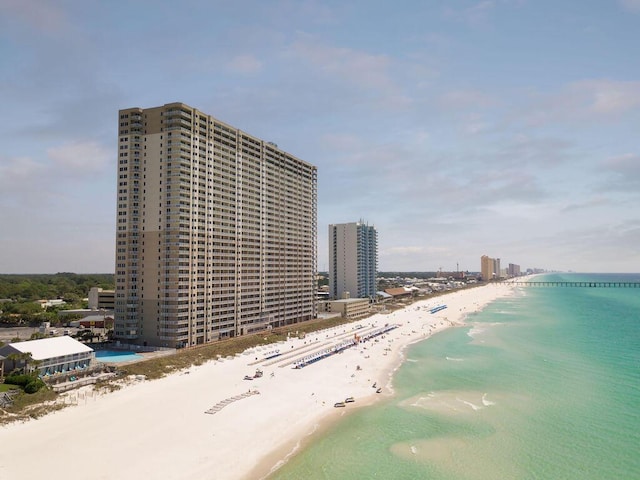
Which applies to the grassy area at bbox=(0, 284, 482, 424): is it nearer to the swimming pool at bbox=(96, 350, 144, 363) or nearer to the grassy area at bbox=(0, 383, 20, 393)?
the grassy area at bbox=(0, 383, 20, 393)

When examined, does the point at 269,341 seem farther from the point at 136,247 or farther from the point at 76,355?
the point at 76,355

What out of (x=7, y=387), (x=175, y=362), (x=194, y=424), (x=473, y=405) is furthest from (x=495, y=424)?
(x=7, y=387)

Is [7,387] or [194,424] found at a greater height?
[7,387]

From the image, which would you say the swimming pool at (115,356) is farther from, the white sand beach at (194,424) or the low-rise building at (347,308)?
the low-rise building at (347,308)

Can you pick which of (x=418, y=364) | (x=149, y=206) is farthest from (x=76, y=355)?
(x=418, y=364)

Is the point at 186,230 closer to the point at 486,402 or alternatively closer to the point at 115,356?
the point at 115,356

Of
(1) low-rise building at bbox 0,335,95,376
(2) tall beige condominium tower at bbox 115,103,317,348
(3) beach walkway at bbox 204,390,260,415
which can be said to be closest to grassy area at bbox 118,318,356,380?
(2) tall beige condominium tower at bbox 115,103,317,348
